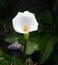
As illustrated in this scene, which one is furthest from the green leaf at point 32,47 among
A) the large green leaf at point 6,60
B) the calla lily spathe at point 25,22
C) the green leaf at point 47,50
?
the calla lily spathe at point 25,22

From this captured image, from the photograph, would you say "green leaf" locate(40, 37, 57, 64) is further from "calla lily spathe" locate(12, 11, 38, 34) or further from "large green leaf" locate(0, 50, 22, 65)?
"calla lily spathe" locate(12, 11, 38, 34)

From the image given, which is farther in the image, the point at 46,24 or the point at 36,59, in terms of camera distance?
the point at 46,24

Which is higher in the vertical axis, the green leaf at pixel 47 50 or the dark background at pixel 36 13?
the dark background at pixel 36 13

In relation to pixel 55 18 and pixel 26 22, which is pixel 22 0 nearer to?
pixel 55 18

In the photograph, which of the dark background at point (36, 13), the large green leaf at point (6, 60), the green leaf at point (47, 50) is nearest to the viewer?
the large green leaf at point (6, 60)

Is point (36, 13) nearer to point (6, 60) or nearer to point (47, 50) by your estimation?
point (47, 50)

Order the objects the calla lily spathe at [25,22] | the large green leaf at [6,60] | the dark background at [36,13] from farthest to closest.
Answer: the dark background at [36,13] < the large green leaf at [6,60] < the calla lily spathe at [25,22]

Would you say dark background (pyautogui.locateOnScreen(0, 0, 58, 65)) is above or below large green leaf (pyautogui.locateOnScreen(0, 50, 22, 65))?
above

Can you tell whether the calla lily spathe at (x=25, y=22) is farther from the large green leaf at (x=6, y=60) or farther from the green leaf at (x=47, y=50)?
the green leaf at (x=47, y=50)

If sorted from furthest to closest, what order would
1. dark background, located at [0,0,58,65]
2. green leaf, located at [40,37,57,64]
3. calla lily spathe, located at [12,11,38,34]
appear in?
dark background, located at [0,0,58,65] → green leaf, located at [40,37,57,64] → calla lily spathe, located at [12,11,38,34]

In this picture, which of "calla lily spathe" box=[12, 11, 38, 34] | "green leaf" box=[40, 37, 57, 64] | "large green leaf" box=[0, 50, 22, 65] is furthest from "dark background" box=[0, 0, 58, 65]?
"calla lily spathe" box=[12, 11, 38, 34]

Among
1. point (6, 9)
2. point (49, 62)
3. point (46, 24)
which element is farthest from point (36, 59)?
point (6, 9)
